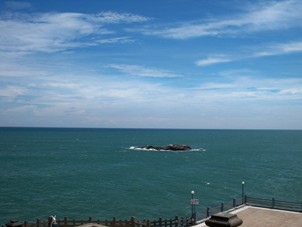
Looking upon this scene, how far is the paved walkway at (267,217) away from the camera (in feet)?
78.4

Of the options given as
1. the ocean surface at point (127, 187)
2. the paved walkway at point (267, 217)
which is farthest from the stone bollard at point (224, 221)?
the ocean surface at point (127, 187)

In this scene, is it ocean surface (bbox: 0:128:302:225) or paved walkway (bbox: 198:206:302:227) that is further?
ocean surface (bbox: 0:128:302:225)

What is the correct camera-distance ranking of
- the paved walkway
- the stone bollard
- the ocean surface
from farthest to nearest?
the ocean surface < the paved walkway < the stone bollard

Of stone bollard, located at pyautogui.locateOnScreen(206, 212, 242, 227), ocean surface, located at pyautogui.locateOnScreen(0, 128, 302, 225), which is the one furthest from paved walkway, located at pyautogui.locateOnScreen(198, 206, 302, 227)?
ocean surface, located at pyautogui.locateOnScreen(0, 128, 302, 225)

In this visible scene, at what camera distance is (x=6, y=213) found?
132 ft

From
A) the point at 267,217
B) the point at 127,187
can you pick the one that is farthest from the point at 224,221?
the point at 127,187

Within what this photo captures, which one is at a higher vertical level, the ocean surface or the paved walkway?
the paved walkway

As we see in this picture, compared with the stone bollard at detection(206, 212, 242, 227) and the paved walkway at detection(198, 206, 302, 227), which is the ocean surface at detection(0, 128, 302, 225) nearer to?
the paved walkway at detection(198, 206, 302, 227)

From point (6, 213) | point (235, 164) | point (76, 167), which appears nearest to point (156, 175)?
point (76, 167)

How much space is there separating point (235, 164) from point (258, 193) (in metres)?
37.7

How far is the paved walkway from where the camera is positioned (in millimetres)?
23891

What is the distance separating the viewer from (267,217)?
84.4 ft

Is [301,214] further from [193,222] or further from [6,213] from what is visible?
[6,213]

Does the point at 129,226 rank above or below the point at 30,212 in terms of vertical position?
above
